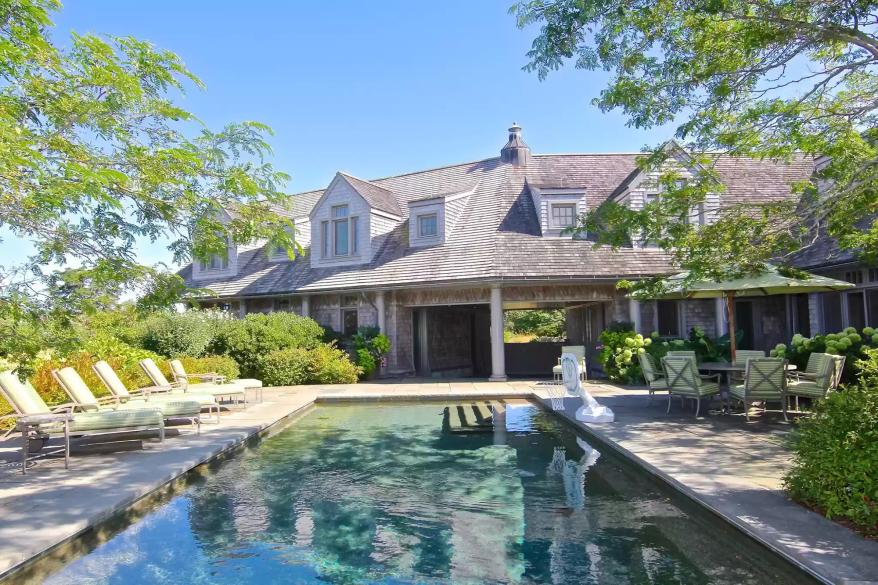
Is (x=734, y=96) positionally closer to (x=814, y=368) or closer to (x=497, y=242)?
(x=814, y=368)

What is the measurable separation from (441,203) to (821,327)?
1156cm

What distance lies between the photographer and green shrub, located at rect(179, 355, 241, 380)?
14.8 metres

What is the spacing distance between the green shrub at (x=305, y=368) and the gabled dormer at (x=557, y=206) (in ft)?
24.6

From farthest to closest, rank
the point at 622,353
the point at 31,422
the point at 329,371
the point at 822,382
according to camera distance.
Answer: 1. the point at 329,371
2. the point at 622,353
3. the point at 822,382
4. the point at 31,422

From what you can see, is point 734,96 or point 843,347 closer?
point 734,96

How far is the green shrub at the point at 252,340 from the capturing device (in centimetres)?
1698

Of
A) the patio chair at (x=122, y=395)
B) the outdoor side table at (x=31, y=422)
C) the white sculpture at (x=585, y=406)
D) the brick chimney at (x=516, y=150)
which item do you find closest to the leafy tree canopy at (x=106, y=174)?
the outdoor side table at (x=31, y=422)

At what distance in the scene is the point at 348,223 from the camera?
20188 mm

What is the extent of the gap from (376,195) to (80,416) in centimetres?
1509

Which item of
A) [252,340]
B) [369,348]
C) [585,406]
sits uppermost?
[252,340]

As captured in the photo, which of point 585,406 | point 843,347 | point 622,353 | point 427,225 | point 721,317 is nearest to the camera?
point 585,406

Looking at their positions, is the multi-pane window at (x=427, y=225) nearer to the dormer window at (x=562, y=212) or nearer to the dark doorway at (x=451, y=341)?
the dark doorway at (x=451, y=341)

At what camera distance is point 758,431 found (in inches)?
327

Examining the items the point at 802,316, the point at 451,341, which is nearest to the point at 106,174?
the point at 802,316
